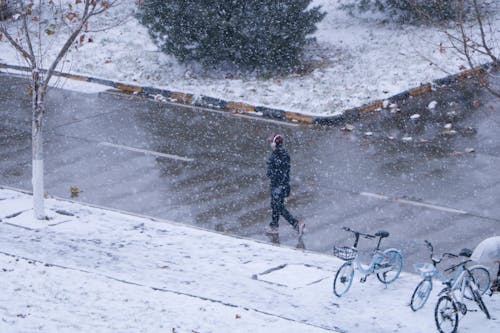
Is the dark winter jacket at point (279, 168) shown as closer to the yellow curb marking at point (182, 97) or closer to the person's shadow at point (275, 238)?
the person's shadow at point (275, 238)

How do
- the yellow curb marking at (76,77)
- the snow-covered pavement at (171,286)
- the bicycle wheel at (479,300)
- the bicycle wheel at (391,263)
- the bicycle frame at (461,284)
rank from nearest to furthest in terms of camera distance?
the snow-covered pavement at (171,286) → the bicycle frame at (461,284) → the bicycle wheel at (479,300) → the bicycle wheel at (391,263) → the yellow curb marking at (76,77)

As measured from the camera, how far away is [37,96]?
13.2m

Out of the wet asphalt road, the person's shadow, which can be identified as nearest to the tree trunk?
the wet asphalt road

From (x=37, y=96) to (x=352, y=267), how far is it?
5718 mm

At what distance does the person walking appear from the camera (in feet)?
43.3

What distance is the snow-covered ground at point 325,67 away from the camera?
68.4ft

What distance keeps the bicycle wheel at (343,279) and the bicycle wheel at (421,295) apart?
0.84 metres

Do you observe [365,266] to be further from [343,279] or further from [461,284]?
[461,284]

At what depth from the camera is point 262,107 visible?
20219 millimetres

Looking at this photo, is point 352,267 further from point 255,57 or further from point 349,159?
point 255,57

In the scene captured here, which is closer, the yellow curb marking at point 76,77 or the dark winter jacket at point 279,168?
the dark winter jacket at point 279,168

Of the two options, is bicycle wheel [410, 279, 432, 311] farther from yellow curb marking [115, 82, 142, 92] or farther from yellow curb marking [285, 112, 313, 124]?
yellow curb marking [115, 82, 142, 92]

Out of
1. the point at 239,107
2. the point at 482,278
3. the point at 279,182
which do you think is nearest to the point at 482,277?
the point at 482,278

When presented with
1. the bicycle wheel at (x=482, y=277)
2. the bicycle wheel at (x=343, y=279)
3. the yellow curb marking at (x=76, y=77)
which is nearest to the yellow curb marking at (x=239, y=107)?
the yellow curb marking at (x=76, y=77)
